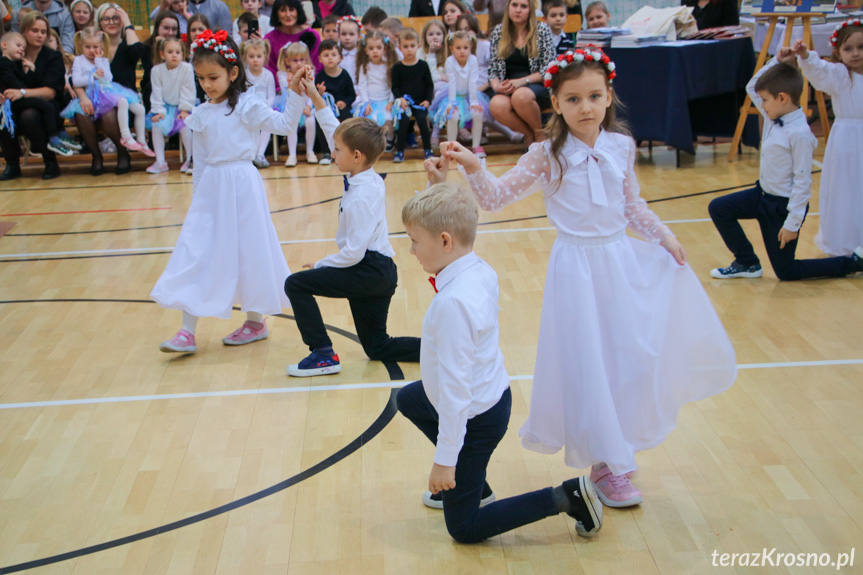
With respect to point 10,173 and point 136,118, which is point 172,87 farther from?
point 10,173

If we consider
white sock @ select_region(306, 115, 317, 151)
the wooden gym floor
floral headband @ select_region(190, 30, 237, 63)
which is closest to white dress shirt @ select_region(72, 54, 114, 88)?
white sock @ select_region(306, 115, 317, 151)

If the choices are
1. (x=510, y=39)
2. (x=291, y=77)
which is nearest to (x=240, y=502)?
(x=291, y=77)

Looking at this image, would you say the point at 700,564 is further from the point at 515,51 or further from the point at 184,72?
the point at 184,72

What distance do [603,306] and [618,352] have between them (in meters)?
0.14

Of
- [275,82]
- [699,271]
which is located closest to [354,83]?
[275,82]

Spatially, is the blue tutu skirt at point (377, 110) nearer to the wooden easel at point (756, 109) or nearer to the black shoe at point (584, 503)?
the wooden easel at point (756, 109)

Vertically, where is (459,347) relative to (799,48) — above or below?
below

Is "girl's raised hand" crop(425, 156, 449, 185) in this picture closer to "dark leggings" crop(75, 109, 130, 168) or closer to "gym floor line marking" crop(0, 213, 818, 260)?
"gym floor line marking" crop(0, 213, 818, 260)

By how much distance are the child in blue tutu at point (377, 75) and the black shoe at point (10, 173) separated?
3.27m

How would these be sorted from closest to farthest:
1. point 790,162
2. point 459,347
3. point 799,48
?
1. point 459,347
2. point 799,48
3. point 790,162

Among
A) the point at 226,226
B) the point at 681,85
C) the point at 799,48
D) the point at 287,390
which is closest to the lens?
the point at 287,390

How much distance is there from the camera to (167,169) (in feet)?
27.1

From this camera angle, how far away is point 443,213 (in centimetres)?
215

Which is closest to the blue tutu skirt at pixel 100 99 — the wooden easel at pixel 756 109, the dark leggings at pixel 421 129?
the dark leggings at pixel 421 129
